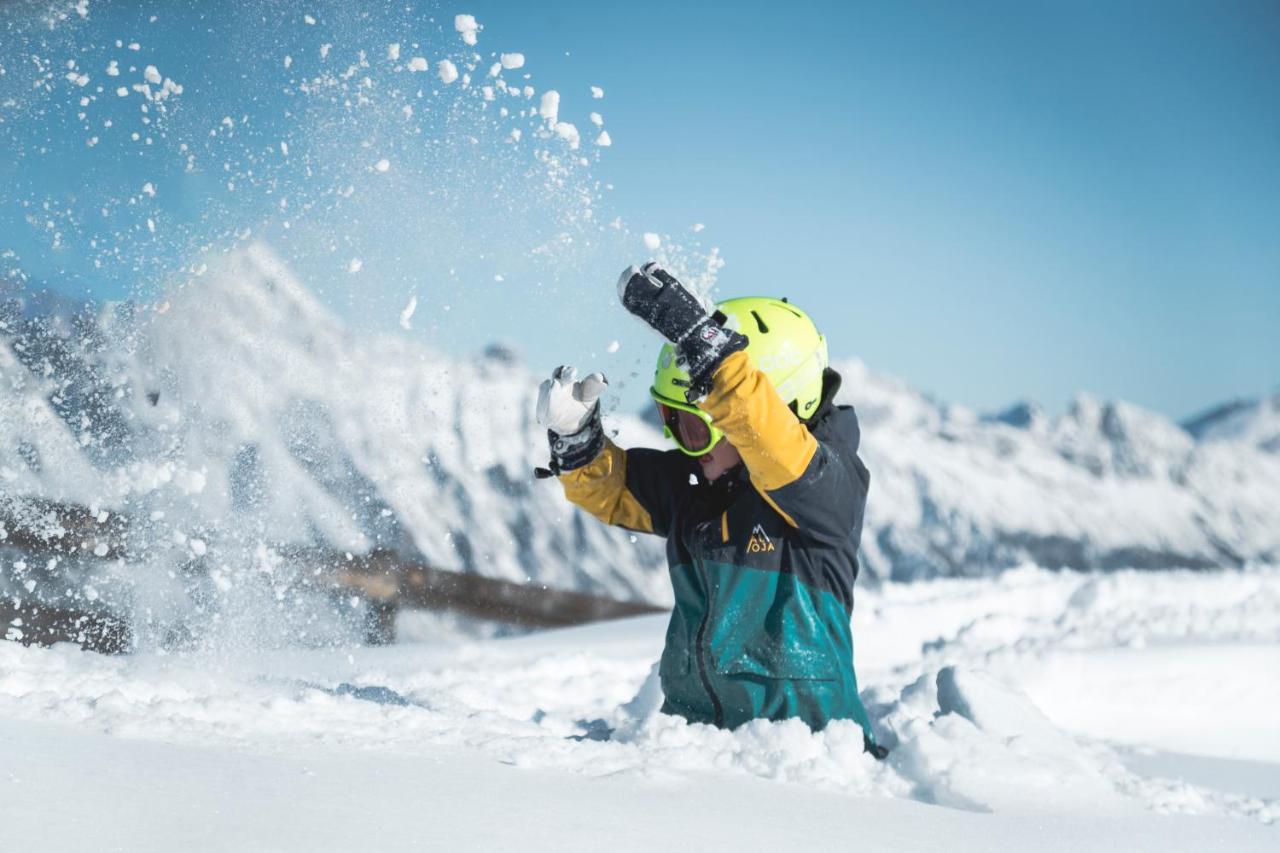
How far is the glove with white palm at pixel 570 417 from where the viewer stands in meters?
2.77

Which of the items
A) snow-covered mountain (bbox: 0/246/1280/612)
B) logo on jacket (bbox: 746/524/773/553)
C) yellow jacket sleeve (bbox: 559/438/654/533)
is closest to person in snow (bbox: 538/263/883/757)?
logo on jacket (bbox: 746/524/773/553)

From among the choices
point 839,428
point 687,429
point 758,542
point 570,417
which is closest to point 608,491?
point 570,417

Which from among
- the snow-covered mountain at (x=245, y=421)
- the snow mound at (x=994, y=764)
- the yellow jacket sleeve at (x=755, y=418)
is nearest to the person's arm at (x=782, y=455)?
the yellow jacket sleeve at (x=755, y=418)

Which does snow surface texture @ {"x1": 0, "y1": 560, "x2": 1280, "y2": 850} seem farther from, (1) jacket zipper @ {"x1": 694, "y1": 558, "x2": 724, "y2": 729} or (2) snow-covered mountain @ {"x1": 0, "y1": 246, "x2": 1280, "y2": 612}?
(2) snow-covered mountain @ {"x1": 0, "y1": 246, "x2": 1280, "y2": 612}

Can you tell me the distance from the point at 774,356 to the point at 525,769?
1.07 m

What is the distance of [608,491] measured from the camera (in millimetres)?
2959

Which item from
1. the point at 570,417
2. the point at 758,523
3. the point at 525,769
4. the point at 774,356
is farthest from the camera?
the point at 570,417

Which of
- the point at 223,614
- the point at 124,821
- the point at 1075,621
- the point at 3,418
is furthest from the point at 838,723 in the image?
the point at 1075,621

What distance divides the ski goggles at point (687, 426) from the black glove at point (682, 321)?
0.97ft

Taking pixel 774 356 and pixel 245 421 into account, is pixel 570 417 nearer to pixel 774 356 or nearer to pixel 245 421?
pixel 774 356

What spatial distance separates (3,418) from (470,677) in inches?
73.1

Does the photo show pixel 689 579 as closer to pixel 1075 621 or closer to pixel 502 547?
pixel 1075 621

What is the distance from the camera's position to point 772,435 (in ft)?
7.18

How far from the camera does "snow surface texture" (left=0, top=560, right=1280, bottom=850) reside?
4.64ft
